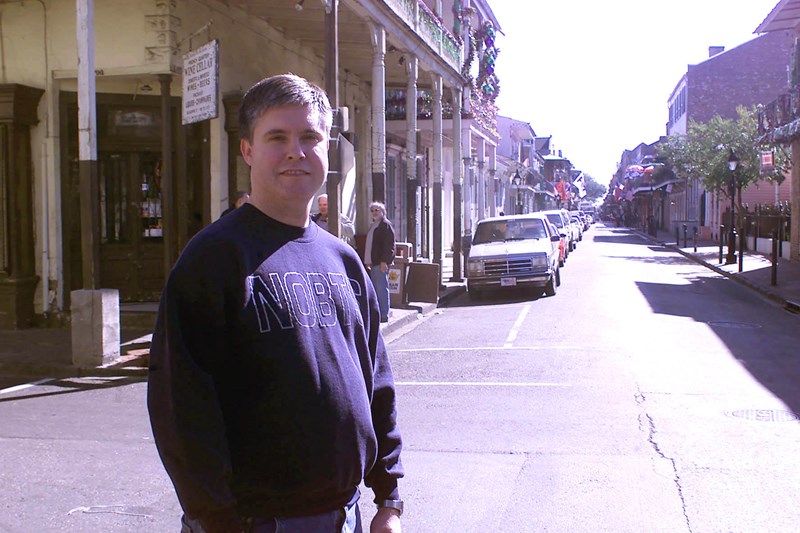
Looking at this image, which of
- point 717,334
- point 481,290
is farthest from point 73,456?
point 481,290

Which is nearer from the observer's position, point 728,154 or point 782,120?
point 782,120

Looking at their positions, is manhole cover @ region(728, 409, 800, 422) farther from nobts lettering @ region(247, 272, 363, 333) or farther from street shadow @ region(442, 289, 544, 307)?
street shadow @ region(442, 289, 544, 307)

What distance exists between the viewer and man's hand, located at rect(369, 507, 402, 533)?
94.4 inches

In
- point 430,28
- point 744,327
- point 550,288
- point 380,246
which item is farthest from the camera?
point 430,28

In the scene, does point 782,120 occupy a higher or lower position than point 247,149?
higher

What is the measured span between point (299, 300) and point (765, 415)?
6.26m

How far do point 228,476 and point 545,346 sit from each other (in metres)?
9.42

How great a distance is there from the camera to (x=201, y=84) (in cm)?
1009

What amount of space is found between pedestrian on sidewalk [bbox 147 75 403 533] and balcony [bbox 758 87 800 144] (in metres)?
22.7

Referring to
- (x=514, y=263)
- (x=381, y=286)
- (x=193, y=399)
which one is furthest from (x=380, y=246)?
(x=193, y=399)

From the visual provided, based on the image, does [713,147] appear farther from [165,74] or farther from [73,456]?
[73,456]

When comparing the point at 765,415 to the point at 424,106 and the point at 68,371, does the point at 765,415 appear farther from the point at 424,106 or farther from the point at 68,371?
the point at 424,106

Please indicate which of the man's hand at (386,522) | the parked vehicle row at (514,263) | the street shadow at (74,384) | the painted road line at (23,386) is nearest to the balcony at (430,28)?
the parked vehicle row at (514,263)

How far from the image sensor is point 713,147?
30.9 meters
